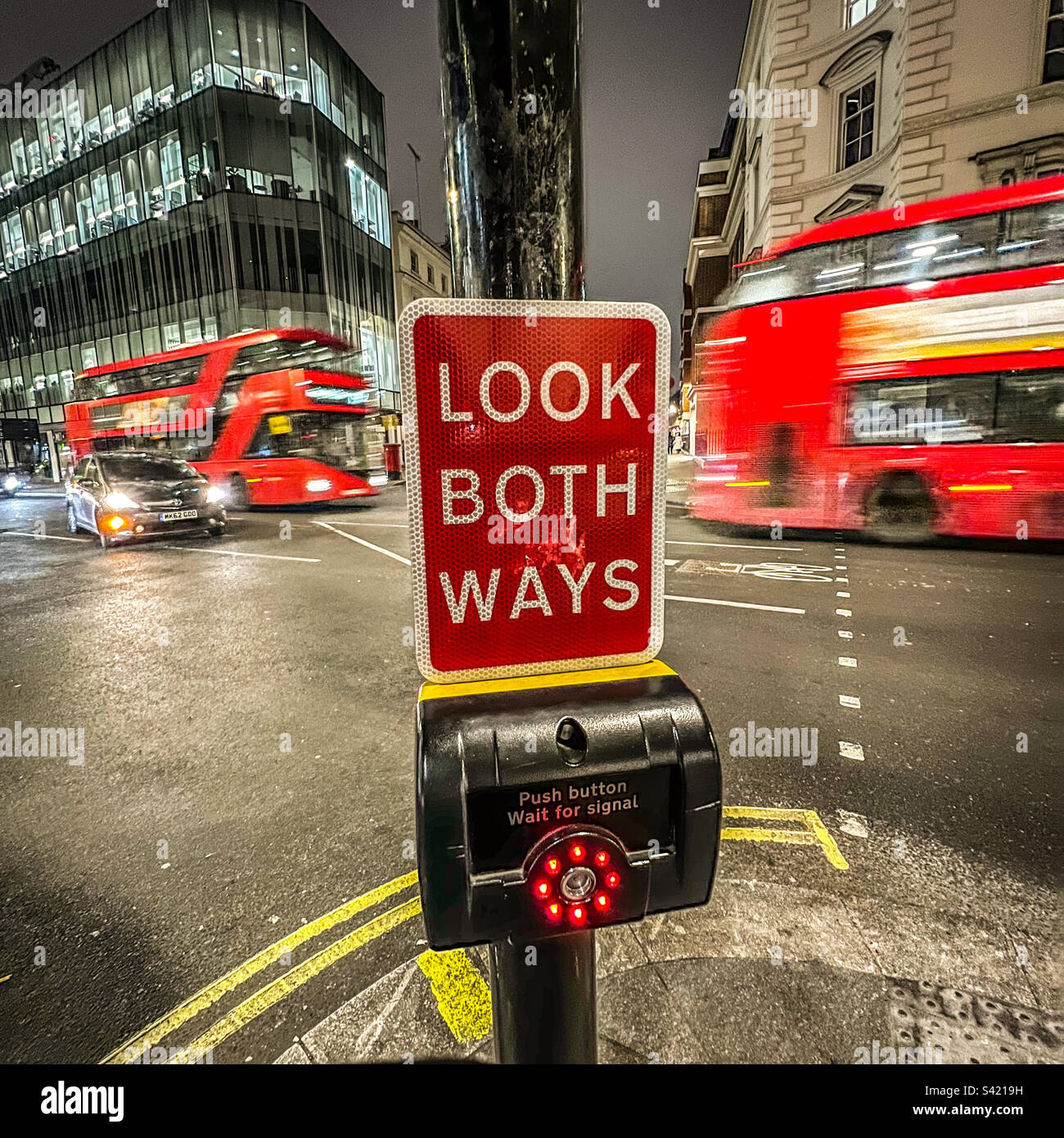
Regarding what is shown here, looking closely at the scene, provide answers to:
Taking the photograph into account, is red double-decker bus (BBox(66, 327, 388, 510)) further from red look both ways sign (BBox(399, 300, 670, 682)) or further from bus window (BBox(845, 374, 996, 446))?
red look both ways sign (BBox(399, 300, 670, 682))

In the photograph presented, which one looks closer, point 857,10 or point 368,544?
point 368,544

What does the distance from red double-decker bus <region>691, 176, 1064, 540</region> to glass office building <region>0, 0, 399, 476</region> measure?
29.1 metres

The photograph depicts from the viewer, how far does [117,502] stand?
33.6 ft

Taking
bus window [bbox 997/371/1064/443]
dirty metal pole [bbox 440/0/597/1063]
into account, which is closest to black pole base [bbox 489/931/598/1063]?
dirty metal pole [bbox 440/0/597/1063]

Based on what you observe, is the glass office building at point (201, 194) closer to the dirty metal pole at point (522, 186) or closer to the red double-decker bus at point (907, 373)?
the red double-decker bus at point (907, 373)

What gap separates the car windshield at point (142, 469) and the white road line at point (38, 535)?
1.84 m

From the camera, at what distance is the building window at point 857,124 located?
1752 centimetres

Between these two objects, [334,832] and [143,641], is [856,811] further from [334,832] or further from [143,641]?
[143,641]

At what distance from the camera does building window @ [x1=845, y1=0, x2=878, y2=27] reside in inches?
672

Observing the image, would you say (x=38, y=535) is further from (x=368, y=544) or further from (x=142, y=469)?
(x=368, y=544)

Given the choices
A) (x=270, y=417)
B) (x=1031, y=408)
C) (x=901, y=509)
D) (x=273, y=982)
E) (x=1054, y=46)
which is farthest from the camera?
(x=270, y=417)

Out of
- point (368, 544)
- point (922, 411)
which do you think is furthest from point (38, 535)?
point (922, 411)

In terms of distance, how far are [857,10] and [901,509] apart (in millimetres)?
18090

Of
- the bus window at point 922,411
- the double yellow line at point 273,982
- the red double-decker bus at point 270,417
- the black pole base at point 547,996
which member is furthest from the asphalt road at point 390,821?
the red double-decker bus at point 270,417
